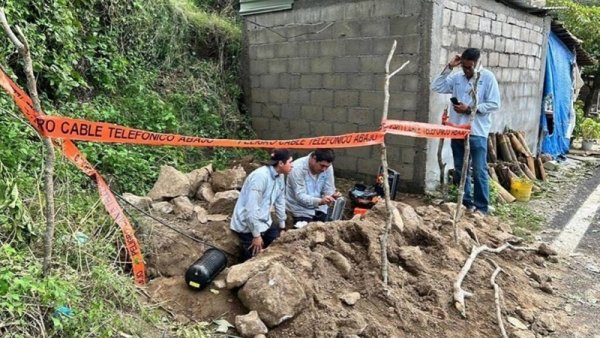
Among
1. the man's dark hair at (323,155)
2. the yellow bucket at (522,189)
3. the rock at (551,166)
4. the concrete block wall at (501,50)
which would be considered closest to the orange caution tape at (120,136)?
the man's dark hair at (323,155)

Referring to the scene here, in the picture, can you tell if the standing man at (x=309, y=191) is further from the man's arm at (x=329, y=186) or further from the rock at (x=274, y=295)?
the rock at (x=274, y=295)

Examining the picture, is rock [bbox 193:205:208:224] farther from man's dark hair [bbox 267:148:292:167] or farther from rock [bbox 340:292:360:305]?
rock [bbox 340:292:360:305]

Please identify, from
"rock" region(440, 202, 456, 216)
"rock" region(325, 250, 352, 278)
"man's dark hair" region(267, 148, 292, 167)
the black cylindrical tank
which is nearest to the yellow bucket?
"rock" region(440, 202, 456, 216)

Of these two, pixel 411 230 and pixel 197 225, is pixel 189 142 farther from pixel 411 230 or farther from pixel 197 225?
pixel 411 230

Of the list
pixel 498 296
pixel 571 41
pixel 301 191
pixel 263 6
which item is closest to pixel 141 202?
pixel 301 191

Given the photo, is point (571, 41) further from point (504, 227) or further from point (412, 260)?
point (412, 260)

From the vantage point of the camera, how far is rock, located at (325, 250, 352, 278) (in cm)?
326

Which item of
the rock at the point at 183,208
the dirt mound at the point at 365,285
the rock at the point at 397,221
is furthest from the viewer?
the rock at the point at 183,208

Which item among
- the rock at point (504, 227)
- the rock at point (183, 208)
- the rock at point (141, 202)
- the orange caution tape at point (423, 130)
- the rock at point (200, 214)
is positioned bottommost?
the rock at point (504, 227)

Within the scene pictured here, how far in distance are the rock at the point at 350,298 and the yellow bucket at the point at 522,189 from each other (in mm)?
4159

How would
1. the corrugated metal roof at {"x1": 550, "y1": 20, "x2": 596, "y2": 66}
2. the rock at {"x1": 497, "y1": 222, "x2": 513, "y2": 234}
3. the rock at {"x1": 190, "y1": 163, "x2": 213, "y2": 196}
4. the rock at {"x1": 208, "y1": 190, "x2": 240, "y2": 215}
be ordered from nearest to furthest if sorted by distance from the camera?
the rock at {"x1": 497, "y1": 222, "x2": 513, "y2": 234} < the rock at {"x1": 208, "y1": 190, "x2": 240, "y2": 215} < the rock at {"x1": 190, "y1": 163, "x2": 213, "y2": 196} < the corrugated metal roof at {"x1": 550, "y1": 20, "x2": 596, "y2": 66}

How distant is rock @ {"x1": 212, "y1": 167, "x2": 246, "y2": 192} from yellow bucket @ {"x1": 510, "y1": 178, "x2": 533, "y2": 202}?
375 cm

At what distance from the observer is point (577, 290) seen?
3.77 meters

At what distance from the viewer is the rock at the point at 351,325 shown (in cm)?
274
